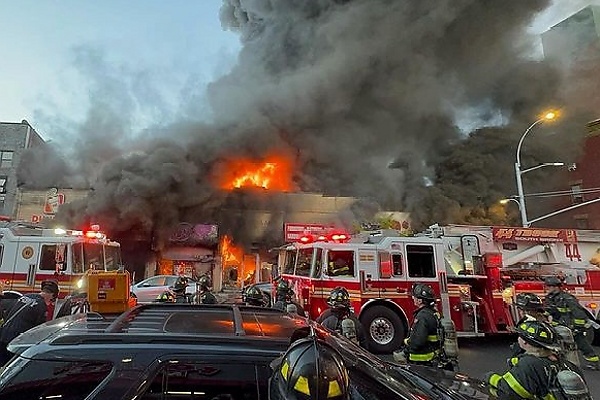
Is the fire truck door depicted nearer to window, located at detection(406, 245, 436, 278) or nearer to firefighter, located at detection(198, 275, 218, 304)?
firefighter, located at detection(198, 275, 218, 304)

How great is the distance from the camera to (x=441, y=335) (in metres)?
4.17

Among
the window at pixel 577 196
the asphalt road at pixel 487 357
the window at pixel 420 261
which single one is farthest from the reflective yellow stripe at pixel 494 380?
the window at pixel 577 196

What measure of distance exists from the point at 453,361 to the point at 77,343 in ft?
12.5

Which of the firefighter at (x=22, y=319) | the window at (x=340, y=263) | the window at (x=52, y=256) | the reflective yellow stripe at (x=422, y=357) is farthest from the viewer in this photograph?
the window at (x=52, y=256)

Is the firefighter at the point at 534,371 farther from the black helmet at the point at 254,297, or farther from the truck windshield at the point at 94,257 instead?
the truck windshield at the point at 94,257

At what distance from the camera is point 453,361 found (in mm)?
4391

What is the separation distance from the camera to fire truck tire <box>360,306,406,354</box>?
299 inches

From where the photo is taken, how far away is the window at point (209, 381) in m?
1.68

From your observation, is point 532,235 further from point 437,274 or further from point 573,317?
point 573,317

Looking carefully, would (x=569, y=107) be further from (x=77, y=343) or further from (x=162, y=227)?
(x=77, y=343)

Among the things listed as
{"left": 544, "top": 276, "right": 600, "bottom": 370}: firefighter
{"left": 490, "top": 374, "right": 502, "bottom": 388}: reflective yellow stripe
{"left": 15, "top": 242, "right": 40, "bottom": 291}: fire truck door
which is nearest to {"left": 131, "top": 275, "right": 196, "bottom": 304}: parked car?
{"left": 15, "top": 242, "right": 40, "bottom": 291}: fire truck door

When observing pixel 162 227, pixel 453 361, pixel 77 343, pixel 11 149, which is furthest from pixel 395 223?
pixel 11 149

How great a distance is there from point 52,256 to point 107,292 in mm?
2393

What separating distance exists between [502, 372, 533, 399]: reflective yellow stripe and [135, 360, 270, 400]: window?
1.69 meters
